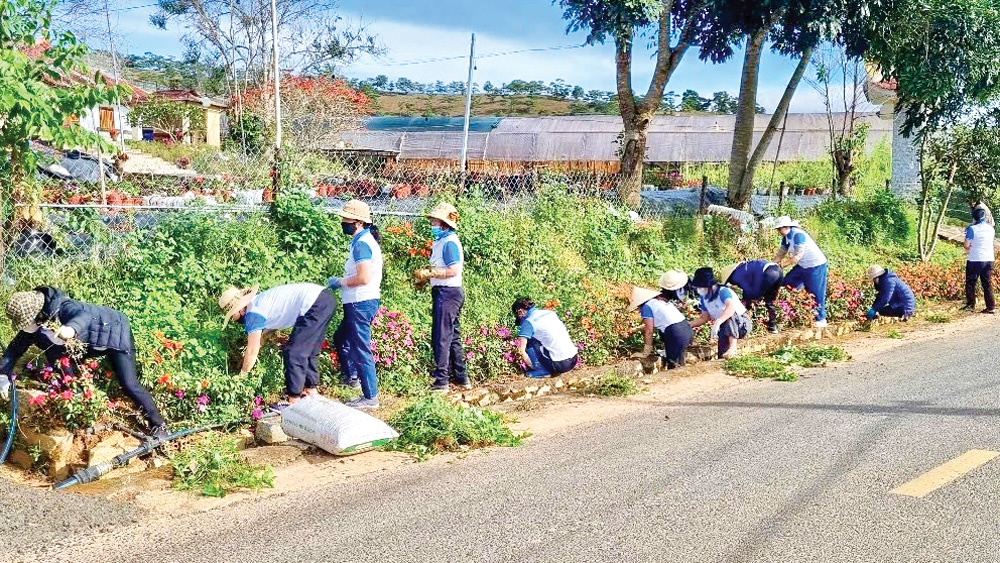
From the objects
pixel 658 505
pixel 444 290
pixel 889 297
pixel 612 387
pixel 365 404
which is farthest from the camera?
pixel 889 297

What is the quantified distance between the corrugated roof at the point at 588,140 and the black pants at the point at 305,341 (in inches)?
962

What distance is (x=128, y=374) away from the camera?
6.93 meters

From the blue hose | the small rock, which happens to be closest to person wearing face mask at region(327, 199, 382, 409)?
Result: the small rock

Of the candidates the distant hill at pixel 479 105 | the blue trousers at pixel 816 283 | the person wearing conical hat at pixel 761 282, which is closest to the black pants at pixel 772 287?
the person wearing conical hat at pixel 761 282

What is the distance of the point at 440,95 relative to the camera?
181 ft

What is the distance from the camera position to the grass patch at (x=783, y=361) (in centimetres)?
970

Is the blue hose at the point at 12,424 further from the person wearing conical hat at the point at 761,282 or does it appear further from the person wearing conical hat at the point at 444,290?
the person wearing conical hat at the point at 761,282

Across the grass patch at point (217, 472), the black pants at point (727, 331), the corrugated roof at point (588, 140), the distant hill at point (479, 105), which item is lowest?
the grass patch at point (217, 472)

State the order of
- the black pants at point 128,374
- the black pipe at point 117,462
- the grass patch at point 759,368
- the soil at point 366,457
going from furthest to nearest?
the grass patch at point 759,368 < the black pants at point 128,374 < the black pipe at point 117,462 < the soil at point 366,457

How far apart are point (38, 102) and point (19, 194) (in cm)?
133

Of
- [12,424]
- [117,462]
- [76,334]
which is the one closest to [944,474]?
[117,462]

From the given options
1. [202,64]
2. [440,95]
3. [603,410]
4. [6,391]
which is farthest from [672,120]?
[6,391]

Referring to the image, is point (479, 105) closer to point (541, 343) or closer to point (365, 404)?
point (541, 343)

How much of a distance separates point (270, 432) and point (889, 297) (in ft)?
30.4
